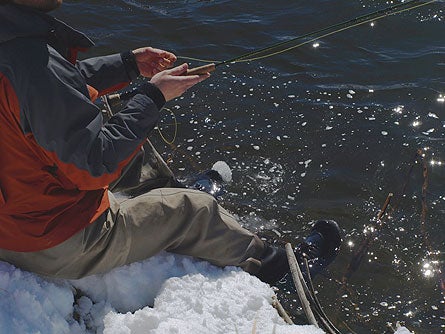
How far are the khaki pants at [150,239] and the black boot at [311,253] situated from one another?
0.32ft

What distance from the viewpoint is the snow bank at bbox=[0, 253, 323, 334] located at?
3330mm

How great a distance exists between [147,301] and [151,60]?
69.7 inches

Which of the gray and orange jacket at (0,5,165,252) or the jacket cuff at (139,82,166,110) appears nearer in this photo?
the gray and orange jacket at (0,5,165,252)

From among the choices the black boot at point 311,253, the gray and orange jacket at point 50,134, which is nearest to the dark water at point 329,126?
the black boot at point 311,253

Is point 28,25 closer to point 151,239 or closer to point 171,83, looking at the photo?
point 171,83

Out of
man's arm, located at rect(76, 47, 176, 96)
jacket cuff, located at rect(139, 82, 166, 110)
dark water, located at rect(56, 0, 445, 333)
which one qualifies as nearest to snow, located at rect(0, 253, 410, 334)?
dark water, located at rect(56, 0, 445, 333)

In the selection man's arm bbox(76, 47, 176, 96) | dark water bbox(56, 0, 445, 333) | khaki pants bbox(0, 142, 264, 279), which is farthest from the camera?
dark water bbox(56, 0, 445, 333)

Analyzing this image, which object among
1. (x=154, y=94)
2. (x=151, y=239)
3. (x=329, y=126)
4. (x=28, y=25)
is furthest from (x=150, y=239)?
(x=329, y=126)

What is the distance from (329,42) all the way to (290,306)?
498cm

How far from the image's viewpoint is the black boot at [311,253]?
4539 mm

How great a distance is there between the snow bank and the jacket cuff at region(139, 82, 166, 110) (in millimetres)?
1155

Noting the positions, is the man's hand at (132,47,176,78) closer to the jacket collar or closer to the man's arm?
the man's arm

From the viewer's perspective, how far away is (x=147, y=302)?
3854mm

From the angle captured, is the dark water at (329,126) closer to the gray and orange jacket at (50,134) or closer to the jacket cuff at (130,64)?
the jacket cuff at (130,64)
